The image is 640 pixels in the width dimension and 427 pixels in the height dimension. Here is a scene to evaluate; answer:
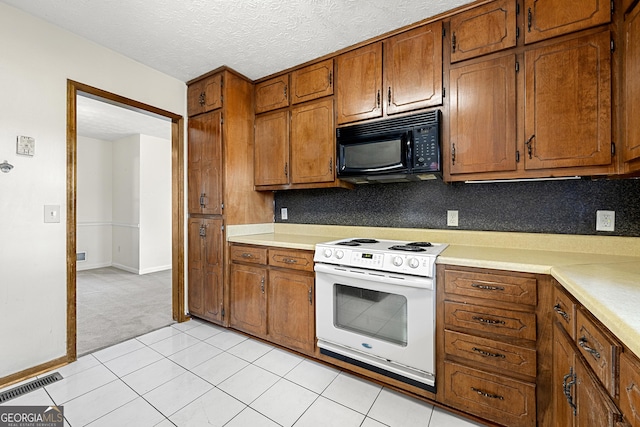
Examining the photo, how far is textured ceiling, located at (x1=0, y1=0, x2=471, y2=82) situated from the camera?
187cm

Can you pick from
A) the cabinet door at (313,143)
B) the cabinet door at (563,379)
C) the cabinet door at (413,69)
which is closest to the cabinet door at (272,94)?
the cabinet door at (313,143)

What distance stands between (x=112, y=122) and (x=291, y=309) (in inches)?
→ 173

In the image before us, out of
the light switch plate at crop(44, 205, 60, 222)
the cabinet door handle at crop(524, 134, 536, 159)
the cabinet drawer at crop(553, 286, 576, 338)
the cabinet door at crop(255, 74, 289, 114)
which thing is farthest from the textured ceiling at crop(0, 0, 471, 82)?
the cabinet drawer at crop(553, 286, 576, 338)

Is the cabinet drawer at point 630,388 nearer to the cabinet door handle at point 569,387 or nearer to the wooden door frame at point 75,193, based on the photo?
the cabinet door handle at point 569,387

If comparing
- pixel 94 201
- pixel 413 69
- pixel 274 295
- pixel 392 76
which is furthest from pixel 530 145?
pixel 94 201

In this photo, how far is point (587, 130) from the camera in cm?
155

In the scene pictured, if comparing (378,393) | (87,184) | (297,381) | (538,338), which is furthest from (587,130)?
(87,184)

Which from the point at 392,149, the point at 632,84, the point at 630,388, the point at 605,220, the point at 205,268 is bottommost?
the point at 205,268

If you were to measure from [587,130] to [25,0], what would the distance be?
3.59m

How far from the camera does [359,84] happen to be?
91.0 inches

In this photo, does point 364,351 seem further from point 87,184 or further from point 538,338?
point 87,184

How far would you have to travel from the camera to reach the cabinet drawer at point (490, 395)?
1.43 meters

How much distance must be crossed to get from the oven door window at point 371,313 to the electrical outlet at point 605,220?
130cm

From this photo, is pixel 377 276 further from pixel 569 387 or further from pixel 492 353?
pixel 569 387
